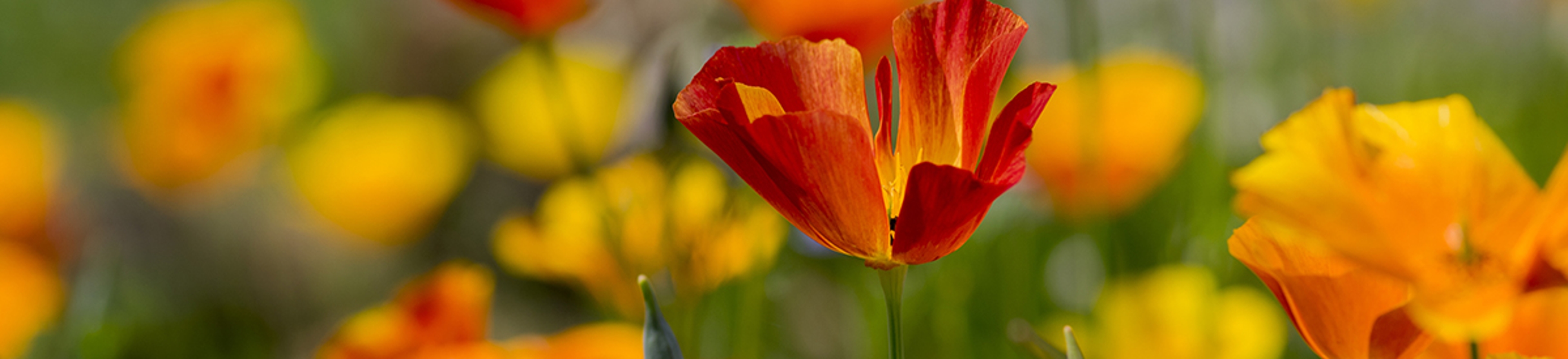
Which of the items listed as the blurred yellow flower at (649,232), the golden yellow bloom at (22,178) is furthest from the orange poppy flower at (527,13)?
the golden yellow bloom at (22,178)

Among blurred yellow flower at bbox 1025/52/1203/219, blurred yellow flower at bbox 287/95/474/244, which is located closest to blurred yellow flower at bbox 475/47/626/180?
blurred yellow flower at bbox 287/95/474/244

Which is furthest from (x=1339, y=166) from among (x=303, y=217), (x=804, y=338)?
(x=303, y=217)

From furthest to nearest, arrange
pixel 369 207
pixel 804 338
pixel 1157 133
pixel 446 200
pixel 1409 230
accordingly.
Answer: pixel 446 200 < pixel 369 207 < pixel 804 338 < pixel 1157 133 < pixel 1409 230

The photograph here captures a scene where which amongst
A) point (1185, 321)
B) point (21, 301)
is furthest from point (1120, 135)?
point (21, 301)

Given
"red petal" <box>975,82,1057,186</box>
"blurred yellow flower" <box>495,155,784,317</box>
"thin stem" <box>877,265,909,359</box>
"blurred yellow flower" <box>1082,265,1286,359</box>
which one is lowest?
"blurred yellow flower" <box>1082,265,1286,359</box>

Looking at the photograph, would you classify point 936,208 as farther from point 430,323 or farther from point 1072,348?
point 430,323

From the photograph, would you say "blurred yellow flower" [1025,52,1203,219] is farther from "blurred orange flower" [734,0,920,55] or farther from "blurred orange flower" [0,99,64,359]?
"blurred orange flower" [0,99,64,359]

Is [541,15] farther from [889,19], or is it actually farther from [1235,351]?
[1235,351]
